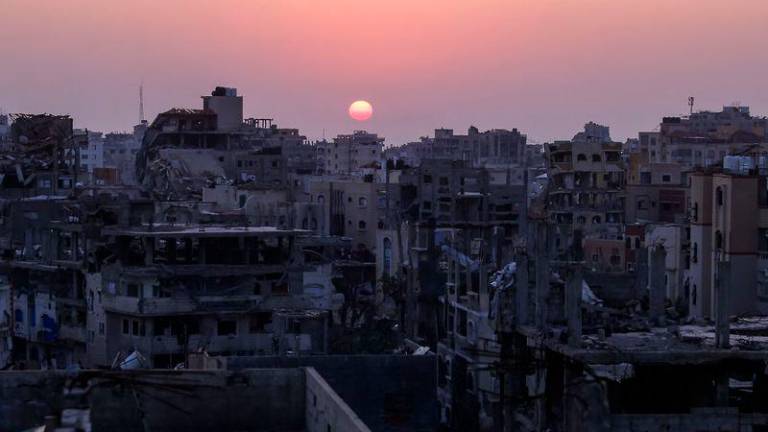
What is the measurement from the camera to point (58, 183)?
62.7 metres

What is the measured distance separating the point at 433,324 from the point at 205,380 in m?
25.7

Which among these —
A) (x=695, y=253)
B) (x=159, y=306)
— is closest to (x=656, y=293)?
(x=159, y=306)

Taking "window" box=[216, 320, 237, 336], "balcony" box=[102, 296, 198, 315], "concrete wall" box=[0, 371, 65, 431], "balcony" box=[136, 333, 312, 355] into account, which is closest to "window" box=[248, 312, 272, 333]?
"balcony" box=[136, 333, 312, 355]

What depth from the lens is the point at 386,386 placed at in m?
29.1

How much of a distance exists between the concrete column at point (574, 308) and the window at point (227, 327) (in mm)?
13646

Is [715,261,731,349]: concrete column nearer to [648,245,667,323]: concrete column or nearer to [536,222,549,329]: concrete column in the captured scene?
[536,222,549,329]: concrete column

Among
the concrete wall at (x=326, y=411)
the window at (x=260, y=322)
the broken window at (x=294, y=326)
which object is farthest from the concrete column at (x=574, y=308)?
the window at (x=260, y=322)

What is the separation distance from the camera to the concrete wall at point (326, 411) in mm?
18906

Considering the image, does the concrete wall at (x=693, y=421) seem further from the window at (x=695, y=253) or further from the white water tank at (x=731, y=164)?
the white water tank at (x=731, y=164)

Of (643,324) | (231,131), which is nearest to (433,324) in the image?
(643,324)

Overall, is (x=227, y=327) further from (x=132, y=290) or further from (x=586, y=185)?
(x=586, y=185)

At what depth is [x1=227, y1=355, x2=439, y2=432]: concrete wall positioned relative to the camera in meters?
28.6

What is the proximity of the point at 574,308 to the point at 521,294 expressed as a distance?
12.3 feet

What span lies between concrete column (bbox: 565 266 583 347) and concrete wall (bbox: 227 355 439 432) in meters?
2.33
